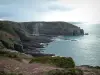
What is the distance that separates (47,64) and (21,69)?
4017 millimetres

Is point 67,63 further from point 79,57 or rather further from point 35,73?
point 79,57

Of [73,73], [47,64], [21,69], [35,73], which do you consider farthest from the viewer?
[47,64]

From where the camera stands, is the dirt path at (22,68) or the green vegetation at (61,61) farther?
the green vegetation at (61,61)

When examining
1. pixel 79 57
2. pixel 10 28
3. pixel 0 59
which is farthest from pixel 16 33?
pixel 0 59

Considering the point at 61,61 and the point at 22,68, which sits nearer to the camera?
the point at 22,68

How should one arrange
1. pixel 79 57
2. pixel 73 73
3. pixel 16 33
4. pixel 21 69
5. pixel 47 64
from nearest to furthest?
pixel 73 73 < pixel 21 69 < pixel 47 64 < pixel 79 57 < pixel 16 33

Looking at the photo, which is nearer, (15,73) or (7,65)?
(15,73)

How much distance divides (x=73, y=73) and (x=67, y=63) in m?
6.17

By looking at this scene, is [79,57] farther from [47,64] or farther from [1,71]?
[1,71]

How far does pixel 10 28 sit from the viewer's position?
13562 cm

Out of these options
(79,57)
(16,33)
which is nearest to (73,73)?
(79,57)

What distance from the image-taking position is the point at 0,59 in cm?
2612

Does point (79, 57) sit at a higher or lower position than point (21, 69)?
lower

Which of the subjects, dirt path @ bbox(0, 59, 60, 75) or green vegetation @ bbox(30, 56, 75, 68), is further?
green vegetation @ bbox(30, 56, 75, 68)
